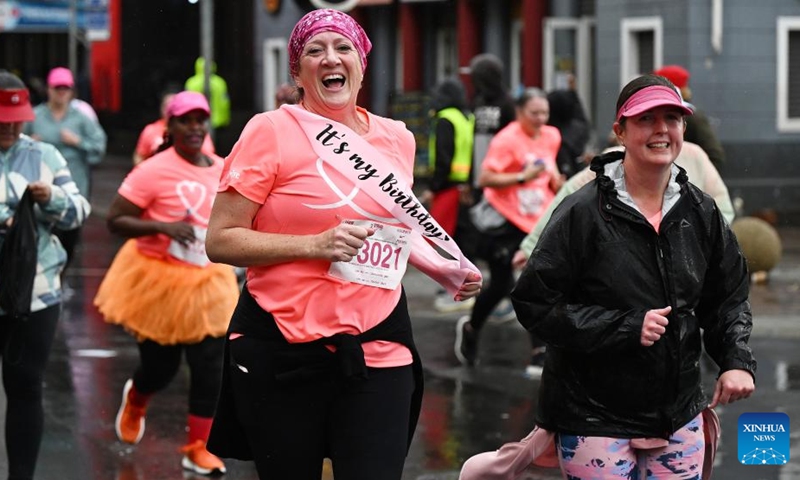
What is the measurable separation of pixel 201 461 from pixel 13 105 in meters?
1.89

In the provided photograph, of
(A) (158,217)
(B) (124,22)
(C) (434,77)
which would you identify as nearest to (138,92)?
(B) (124,22)

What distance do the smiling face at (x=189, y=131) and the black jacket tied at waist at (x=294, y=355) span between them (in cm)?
285

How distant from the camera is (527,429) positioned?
8383 mm

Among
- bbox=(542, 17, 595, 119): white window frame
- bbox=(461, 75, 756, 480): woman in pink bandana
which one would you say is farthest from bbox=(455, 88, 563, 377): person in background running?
bbox=(542, 17, 595, 119): white window frame

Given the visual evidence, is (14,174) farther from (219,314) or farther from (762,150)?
(762,150)

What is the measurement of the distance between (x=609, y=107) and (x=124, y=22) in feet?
62.4

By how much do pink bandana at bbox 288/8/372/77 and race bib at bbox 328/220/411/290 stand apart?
489 millimetres

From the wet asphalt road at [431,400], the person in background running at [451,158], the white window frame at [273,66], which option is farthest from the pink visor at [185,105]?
the white window frame at [273,66]

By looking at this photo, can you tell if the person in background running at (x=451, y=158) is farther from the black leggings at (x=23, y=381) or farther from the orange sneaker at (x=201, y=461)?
the black leggings at (x=23, y=381)

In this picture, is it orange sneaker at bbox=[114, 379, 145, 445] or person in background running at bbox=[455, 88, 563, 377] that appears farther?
person in background running at bbox=[455, 88, 563, 377]

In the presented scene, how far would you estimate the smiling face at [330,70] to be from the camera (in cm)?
453

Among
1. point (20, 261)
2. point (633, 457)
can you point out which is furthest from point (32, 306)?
point (633, 457)

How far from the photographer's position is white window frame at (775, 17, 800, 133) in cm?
2062

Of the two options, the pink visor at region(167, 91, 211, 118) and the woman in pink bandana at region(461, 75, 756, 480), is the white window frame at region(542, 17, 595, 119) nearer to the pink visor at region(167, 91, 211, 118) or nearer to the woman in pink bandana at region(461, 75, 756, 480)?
the pink visor at region(167, 91, 211, 118)
